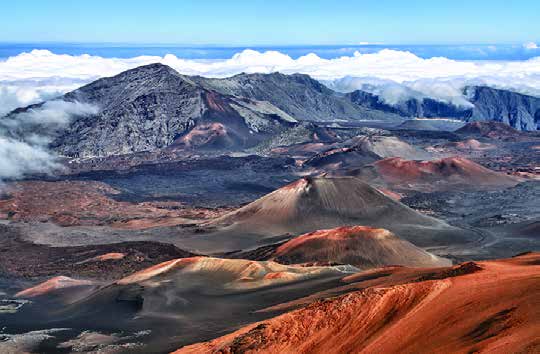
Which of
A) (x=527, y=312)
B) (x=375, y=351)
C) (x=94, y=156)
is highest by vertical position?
(x=527, y=312)

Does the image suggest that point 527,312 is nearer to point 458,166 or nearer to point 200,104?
point 458,166

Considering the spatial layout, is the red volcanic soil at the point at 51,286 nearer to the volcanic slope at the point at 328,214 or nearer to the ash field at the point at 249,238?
the ash field at the point at 249,238

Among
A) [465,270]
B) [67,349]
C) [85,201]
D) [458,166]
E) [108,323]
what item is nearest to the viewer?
[465,270]

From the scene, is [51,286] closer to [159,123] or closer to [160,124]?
[160,124]

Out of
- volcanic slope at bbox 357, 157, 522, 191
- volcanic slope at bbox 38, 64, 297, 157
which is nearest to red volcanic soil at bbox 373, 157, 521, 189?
volcanic slope at bbox 357, 157, 522, 191

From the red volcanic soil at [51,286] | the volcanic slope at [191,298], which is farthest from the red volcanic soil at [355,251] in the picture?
the red volcanic soil at [51,286]

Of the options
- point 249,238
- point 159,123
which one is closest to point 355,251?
point 249,238

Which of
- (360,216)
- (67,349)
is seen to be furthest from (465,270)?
(360,216)
